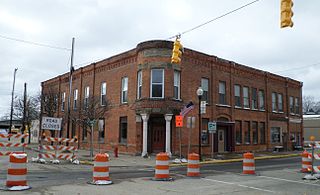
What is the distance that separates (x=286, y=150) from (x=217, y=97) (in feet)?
42.2

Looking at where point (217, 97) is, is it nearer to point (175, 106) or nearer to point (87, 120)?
point (175, 106)

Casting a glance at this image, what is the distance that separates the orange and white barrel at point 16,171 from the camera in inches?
374

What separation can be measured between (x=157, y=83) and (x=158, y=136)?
13.2 ft

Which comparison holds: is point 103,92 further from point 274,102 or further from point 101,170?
point 101,170

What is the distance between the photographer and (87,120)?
74.8 feet

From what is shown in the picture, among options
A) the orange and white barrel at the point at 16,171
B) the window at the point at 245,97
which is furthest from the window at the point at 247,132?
the orange and white barrel at the point at 16,171

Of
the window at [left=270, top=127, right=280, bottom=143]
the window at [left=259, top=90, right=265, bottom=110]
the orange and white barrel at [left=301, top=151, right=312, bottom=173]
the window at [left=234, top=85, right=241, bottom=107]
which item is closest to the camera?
the orange and white barrel at [left=301, top=151, right=312, bottom=173]

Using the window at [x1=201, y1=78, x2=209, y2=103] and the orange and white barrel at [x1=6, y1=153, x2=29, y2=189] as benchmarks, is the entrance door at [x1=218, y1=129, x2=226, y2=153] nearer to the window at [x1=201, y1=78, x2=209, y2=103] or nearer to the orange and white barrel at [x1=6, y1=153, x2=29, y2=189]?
the window at [x1=201, y1=78, x2=209, y2=103]

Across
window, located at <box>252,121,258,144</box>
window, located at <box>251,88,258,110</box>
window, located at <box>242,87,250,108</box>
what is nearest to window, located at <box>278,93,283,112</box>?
window, located at <box>251,88,258,110</box>

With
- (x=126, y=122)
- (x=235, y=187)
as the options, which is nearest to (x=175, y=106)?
(x=126, y=122)

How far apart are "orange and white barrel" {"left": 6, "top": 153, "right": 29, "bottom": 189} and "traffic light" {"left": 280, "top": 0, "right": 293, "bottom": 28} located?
8840 mm

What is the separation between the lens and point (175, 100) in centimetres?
2423

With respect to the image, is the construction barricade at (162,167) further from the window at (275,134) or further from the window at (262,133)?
the window at (275,134)

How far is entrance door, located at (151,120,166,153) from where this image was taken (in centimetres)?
2467
